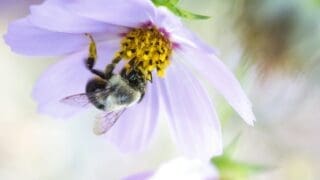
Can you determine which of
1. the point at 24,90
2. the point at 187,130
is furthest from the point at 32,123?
the point at 187,130

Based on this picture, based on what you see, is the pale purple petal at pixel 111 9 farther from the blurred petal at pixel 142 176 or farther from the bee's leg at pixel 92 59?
the blurred petal at pixel 142 176

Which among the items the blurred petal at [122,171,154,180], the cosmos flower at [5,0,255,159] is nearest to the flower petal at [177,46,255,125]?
the cosmos flower at [5,0,255,159]

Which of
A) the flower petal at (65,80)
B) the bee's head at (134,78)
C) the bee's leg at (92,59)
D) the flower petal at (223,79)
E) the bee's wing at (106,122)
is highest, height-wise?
the flower petal at (223,79)

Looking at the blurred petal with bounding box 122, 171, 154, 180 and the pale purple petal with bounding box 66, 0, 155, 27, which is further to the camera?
the blurred petal with bounding box 122, 171, 154, 180

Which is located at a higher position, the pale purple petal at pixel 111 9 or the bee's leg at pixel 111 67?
the pale purple petal at pixel 111 9

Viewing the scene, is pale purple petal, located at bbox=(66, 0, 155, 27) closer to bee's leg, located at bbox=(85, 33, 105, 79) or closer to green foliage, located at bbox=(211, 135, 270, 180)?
bee's leg, located at bbox=(85, 33, 105, 79)

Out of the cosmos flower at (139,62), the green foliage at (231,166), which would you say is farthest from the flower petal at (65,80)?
the green foliage at (231,166)
